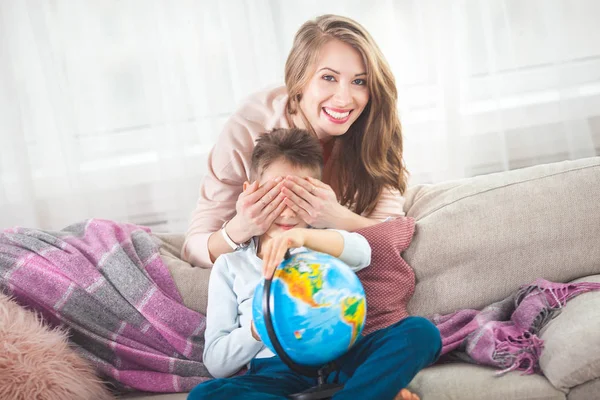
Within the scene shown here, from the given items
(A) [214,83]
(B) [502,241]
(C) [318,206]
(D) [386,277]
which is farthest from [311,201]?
(A) [214,83]

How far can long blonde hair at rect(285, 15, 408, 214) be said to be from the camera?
2557 millimetres

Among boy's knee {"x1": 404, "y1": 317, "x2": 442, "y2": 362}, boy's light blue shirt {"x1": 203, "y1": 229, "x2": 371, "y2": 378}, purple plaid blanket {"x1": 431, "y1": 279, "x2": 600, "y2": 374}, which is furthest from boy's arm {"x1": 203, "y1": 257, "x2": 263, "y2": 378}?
purple plaid blanket {"x1": 431, "y1": 279, "x2": 600, "y2": 374}

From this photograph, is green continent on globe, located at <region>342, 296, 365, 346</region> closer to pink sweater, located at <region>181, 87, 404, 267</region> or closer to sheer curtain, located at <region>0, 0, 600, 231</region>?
pink sweater, located at <region>181, 87, 404, 267</region>

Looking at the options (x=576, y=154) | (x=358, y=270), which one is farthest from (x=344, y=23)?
(x=576, y=154)

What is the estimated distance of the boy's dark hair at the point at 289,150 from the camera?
2295mm

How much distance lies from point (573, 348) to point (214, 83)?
7.58ft

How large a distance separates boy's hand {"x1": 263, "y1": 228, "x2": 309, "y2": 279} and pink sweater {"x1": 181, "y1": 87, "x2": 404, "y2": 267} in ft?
2.60

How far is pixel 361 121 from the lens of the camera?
271 centimetres

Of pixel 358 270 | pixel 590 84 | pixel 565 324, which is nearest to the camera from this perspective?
pixel 565 324

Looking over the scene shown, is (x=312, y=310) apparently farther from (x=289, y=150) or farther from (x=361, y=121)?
(x=361, y=121)

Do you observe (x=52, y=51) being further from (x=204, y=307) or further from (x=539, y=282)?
(x=539, y=282)

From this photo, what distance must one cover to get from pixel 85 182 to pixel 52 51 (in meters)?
0.68

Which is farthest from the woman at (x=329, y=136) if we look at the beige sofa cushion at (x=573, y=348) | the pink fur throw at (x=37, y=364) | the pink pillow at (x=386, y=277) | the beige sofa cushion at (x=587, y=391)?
the beige sofa cushion at (x=587, y=391)

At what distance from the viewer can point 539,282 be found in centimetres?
237
